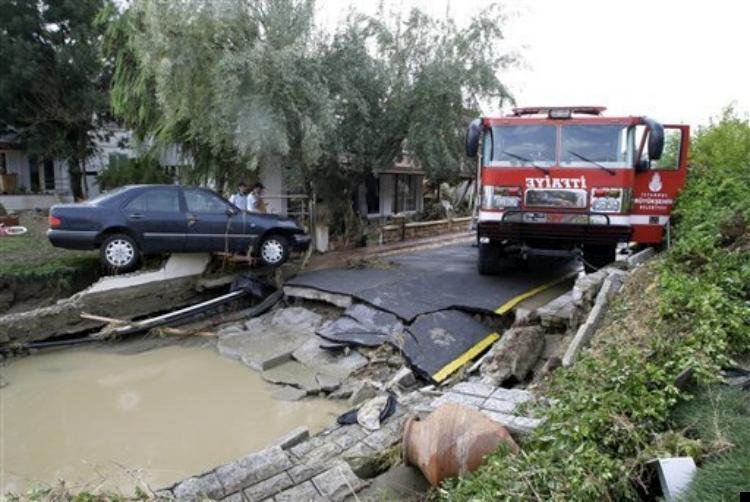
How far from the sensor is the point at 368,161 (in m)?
12.2

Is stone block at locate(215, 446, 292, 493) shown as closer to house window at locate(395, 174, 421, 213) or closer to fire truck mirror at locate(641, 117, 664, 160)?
fire truck mirror at locate(641, 117, 664, 160)

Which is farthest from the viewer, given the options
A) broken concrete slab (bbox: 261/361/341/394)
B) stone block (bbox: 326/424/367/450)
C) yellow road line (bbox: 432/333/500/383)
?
broken concrete slab (bbox: 261/361/341/394)

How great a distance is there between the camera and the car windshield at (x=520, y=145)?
798 cm

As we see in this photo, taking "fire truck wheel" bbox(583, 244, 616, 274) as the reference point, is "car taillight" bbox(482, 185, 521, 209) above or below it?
above

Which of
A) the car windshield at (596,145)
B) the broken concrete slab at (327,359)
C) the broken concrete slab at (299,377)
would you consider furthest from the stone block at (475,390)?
the car windshield at (596,145)

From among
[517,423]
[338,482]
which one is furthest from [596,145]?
[338,482]

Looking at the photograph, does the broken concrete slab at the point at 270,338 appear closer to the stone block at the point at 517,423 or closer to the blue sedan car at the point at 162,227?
the blue sedan car at the point at 162,227

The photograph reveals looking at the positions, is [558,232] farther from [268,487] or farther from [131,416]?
[131,416]

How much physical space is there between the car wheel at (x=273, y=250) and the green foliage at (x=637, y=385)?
6.28 metres

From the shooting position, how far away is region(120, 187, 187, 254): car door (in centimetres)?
889

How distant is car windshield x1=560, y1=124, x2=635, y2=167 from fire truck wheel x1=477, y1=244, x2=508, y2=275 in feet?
7.07

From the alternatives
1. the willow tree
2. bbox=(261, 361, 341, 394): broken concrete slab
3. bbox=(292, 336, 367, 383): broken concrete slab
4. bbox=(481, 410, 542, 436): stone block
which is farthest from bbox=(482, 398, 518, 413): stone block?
the willow tree

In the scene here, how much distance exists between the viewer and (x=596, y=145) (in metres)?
7.83

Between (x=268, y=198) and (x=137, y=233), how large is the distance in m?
→ 4.80
